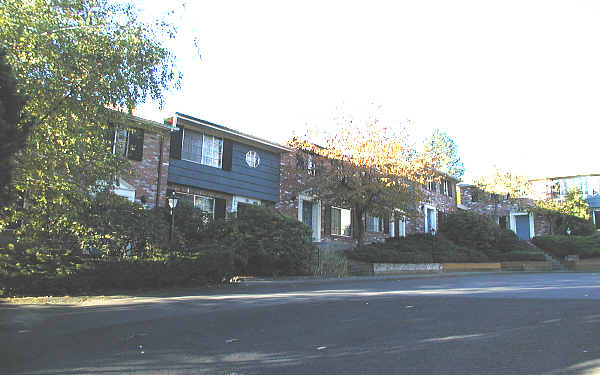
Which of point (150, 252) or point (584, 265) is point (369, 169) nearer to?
point (150, 252)

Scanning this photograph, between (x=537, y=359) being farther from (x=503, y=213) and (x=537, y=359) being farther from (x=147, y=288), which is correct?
(x=503, y=213)

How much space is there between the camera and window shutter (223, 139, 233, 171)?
2009 centimetres

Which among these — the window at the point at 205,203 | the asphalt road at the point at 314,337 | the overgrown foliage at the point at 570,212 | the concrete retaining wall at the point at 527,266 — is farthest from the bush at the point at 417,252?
the asphalt road at the point at 314,337

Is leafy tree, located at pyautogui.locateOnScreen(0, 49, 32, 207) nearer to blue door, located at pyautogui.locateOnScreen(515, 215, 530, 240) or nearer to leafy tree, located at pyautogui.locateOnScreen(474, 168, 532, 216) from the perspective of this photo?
leafy tree, located at pyautogui.locateOnScreen(474, 168, 532, 216)

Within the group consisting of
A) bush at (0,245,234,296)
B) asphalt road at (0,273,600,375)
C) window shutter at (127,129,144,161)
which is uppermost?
window shutter at (127,129,144,161)

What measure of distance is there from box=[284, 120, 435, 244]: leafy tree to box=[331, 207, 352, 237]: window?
2.58 m

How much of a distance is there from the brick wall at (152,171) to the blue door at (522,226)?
30.5m

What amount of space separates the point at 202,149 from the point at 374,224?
40.1 ft

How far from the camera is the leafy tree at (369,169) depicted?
20828mm

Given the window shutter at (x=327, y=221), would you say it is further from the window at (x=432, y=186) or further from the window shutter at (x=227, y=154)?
the window at (x=432, y=186)

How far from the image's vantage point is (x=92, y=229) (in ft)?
39.4

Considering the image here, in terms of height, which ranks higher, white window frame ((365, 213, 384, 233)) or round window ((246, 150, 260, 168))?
round window ((246, 150, 260, 168))

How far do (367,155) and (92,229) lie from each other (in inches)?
485

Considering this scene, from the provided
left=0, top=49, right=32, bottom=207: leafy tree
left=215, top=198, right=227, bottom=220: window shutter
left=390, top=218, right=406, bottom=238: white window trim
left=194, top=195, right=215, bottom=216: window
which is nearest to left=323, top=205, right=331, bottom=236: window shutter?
left=215, top=198, right=227, bottom=220: window shutter
